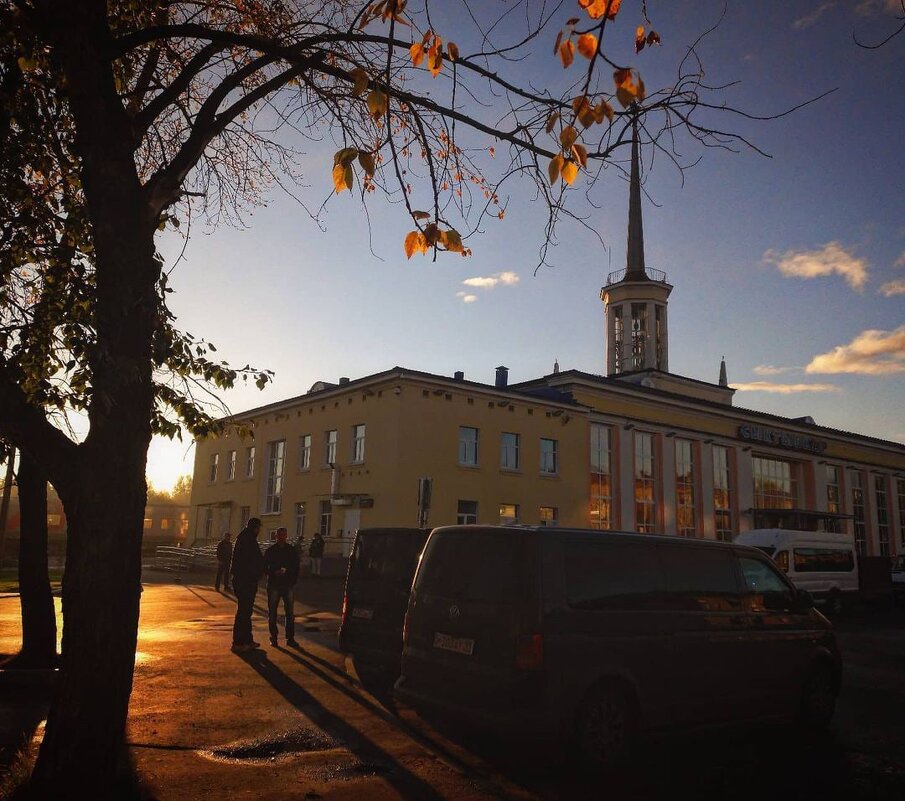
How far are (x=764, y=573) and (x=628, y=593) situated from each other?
2076 millimetres

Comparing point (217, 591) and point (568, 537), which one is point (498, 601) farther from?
point (217, 591)

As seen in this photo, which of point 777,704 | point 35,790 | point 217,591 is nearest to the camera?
point 35,790

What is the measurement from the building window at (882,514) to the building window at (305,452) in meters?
38.4

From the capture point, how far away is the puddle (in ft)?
20.0

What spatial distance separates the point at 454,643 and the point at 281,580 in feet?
21.4

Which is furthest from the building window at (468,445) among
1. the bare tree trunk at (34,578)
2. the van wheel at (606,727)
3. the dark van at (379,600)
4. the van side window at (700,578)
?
the van wheel at (606,727)

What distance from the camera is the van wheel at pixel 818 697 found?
7.77 meters

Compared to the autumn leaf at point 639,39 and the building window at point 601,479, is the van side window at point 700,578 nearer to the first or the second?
the autumn leaf at point 639,39

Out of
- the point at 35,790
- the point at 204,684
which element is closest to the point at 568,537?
the point at 35,790

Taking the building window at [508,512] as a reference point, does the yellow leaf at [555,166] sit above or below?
above

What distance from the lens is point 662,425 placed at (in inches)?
1523

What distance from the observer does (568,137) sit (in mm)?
4656

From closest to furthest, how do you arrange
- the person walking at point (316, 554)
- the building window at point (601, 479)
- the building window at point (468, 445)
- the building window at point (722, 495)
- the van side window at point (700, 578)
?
the van side window at point (700, 578)
the person walking at point (316, 554)
the building window at point (468, 445)
the building window at point (601, 479)
the building window at point (722, 495)

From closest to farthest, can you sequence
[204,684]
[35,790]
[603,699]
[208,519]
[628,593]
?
[35,790]
[603,699]
[628,593]
[204,684]
[208,519]
